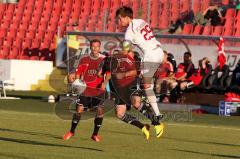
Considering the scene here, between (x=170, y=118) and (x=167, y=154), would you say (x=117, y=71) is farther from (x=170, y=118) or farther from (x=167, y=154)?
(x=170, y=118)

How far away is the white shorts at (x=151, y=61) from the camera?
1470cm

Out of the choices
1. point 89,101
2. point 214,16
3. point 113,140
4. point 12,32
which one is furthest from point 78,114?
point 12,32

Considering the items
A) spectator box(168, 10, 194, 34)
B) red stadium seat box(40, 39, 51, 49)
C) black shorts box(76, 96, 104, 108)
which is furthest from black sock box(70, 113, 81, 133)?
red stadium seat box(40, 39, 51, 49)

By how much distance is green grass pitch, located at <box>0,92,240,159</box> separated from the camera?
12.1 m

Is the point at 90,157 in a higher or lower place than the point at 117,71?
lower

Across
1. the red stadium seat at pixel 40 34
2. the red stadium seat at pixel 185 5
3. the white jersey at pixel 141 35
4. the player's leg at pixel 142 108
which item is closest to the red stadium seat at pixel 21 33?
the red stadium seat at pixel 40 34

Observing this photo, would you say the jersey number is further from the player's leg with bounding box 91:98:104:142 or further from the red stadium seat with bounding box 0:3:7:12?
the red stadium seat with bounding box 0:3:7:12

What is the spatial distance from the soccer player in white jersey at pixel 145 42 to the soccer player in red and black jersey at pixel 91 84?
81 centimetres

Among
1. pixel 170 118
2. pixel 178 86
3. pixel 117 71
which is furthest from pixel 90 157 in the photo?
pixel 178 86

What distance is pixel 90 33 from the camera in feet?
100

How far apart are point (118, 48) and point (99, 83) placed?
14.6 meters

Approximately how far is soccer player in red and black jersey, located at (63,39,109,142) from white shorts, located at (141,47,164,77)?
776mm

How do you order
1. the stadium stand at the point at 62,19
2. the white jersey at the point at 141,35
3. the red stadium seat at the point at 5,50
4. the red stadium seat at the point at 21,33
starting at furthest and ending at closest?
the red stadium seat at the point at 21,33 < the red stadium seat at the point at 5,50 < the stadium stand at the point at 62,19 < the white jersey at the point at 141,35

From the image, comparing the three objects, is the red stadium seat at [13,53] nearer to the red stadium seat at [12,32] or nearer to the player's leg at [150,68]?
the red stadium seat at [12,32]
